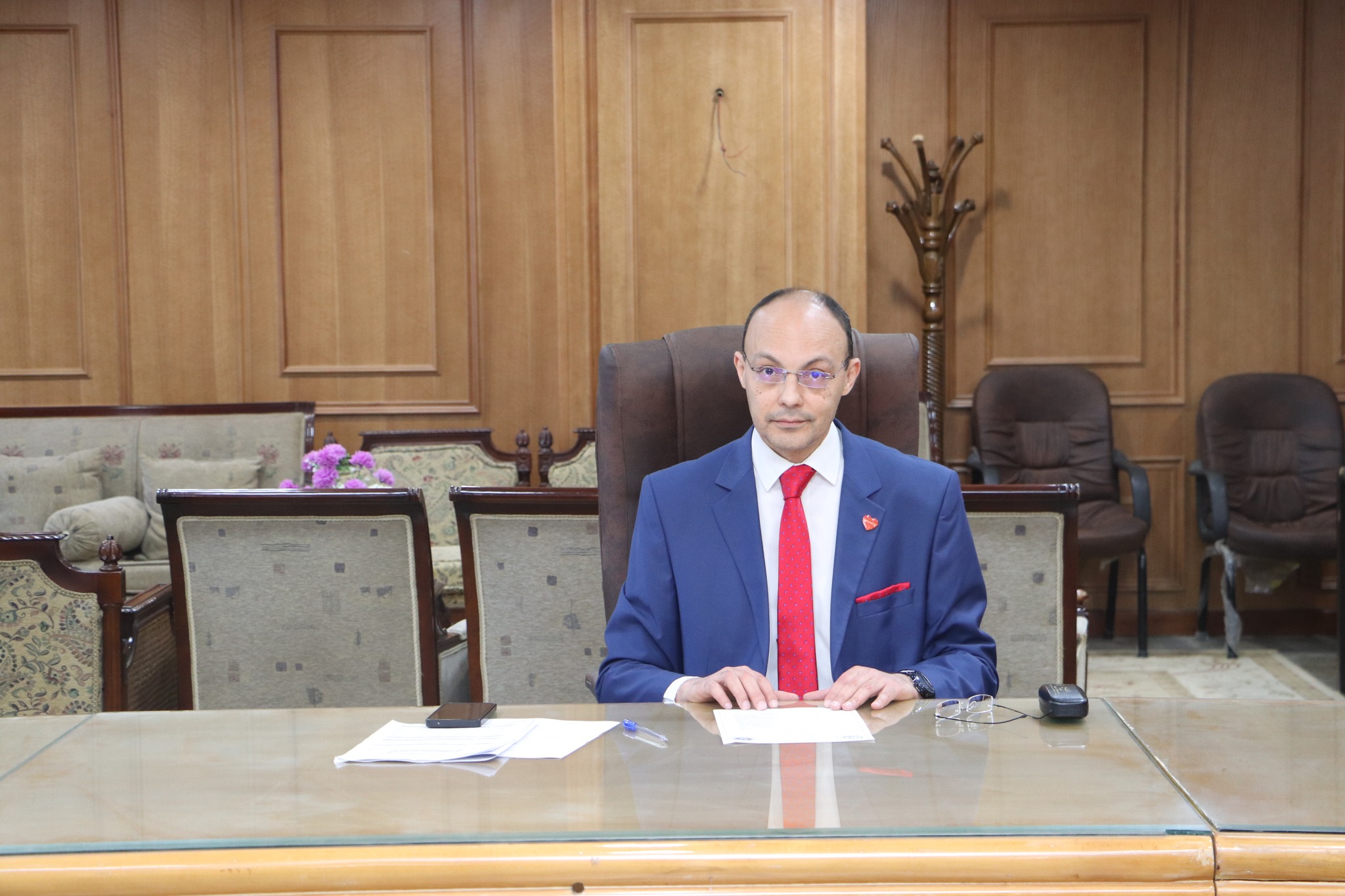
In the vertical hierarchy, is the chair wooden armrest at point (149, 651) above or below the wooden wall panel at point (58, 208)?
below

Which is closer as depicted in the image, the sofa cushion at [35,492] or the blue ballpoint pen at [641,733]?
the blue ballpoint pen at [641,733]

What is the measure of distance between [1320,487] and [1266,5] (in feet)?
6.84

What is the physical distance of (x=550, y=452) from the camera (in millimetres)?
5062

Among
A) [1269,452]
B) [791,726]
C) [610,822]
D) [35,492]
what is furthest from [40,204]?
[1269,452]

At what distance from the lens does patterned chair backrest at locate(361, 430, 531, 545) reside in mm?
5035

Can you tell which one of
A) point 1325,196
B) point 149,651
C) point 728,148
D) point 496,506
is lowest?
point 149,651

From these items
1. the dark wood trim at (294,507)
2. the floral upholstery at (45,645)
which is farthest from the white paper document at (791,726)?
the floral upholstery at (45,645)

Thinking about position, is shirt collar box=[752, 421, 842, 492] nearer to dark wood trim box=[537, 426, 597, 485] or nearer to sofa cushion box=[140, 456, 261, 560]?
dark wood trim box=[537, 426, 597, 485]

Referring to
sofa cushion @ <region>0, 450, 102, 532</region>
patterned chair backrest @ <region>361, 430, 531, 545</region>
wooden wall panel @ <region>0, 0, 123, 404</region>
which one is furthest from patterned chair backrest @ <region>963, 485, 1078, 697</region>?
wooden wall panel @ <region>0, 0, 123, 404</region>

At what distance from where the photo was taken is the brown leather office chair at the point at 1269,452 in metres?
4.90

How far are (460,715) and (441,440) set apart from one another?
3.90m

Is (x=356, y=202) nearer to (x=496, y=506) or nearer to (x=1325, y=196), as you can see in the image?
(x=496, y=506)

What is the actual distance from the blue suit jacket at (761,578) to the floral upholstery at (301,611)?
0.76m

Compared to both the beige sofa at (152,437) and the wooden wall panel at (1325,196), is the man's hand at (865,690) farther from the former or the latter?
the wooden wall panel at (1325,196)
